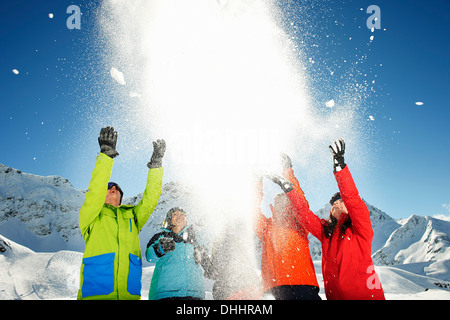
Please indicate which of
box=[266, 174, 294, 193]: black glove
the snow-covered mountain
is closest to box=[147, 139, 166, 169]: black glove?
box=[266, 174, 294, 193]: black glove

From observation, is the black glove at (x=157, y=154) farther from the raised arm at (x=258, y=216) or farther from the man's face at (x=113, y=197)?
the raised arm at (x=258, y=216)

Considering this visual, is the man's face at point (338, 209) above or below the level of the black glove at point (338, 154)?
below

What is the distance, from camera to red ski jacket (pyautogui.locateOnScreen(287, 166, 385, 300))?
3.65m

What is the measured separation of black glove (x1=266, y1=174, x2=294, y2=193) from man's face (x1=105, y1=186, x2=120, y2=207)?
9.35ft

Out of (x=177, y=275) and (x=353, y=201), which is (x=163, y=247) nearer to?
(x=177, y=275)

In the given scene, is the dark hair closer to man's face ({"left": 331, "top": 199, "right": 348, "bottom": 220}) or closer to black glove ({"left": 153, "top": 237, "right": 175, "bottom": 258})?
man's face ({"left": 331, "top": 199, "right": 348, "bottom": 220})

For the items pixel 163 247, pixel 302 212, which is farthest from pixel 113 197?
pixel 302 212

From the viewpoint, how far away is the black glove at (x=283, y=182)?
15.1 ft

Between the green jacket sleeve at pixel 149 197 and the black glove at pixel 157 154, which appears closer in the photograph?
the green jacket sleeve at pixel 149 197

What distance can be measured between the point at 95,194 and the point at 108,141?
884 millimetres

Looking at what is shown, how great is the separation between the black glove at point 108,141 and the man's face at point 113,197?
0.82 metres

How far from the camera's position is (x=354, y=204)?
3.86 metres

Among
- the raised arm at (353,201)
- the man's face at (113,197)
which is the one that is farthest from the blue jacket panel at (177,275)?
the raised arm at (353,201)
